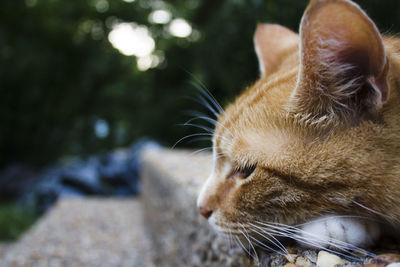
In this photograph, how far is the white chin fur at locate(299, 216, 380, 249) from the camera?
0.92 m

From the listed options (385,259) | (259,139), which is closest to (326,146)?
(259,139)

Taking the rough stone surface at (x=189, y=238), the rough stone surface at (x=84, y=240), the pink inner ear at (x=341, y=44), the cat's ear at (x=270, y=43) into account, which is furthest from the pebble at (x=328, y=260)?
the rough stone surface at (x=84, y=240)

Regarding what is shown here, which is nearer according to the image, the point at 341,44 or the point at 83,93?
the point at 341,44

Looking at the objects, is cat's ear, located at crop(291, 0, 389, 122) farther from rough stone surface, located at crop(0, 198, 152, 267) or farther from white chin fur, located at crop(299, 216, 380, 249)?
rough stone surface, located at crop(0, 198, 152, 267)

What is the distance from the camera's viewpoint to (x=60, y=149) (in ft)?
25.8

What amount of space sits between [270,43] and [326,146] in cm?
71

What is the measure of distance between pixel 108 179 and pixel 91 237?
8.74 ft

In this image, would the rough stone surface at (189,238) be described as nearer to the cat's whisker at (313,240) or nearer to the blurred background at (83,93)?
the cat's whisker at (313,240)

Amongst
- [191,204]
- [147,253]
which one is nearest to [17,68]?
[147,253]

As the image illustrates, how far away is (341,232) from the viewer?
92 cm

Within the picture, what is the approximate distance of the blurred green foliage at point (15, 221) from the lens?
4702mm

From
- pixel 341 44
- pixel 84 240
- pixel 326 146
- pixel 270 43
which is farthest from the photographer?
pixel 84 240

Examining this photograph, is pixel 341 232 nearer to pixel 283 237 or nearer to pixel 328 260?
pixel 328 260

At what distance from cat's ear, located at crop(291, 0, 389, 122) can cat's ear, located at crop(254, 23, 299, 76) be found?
544mm
